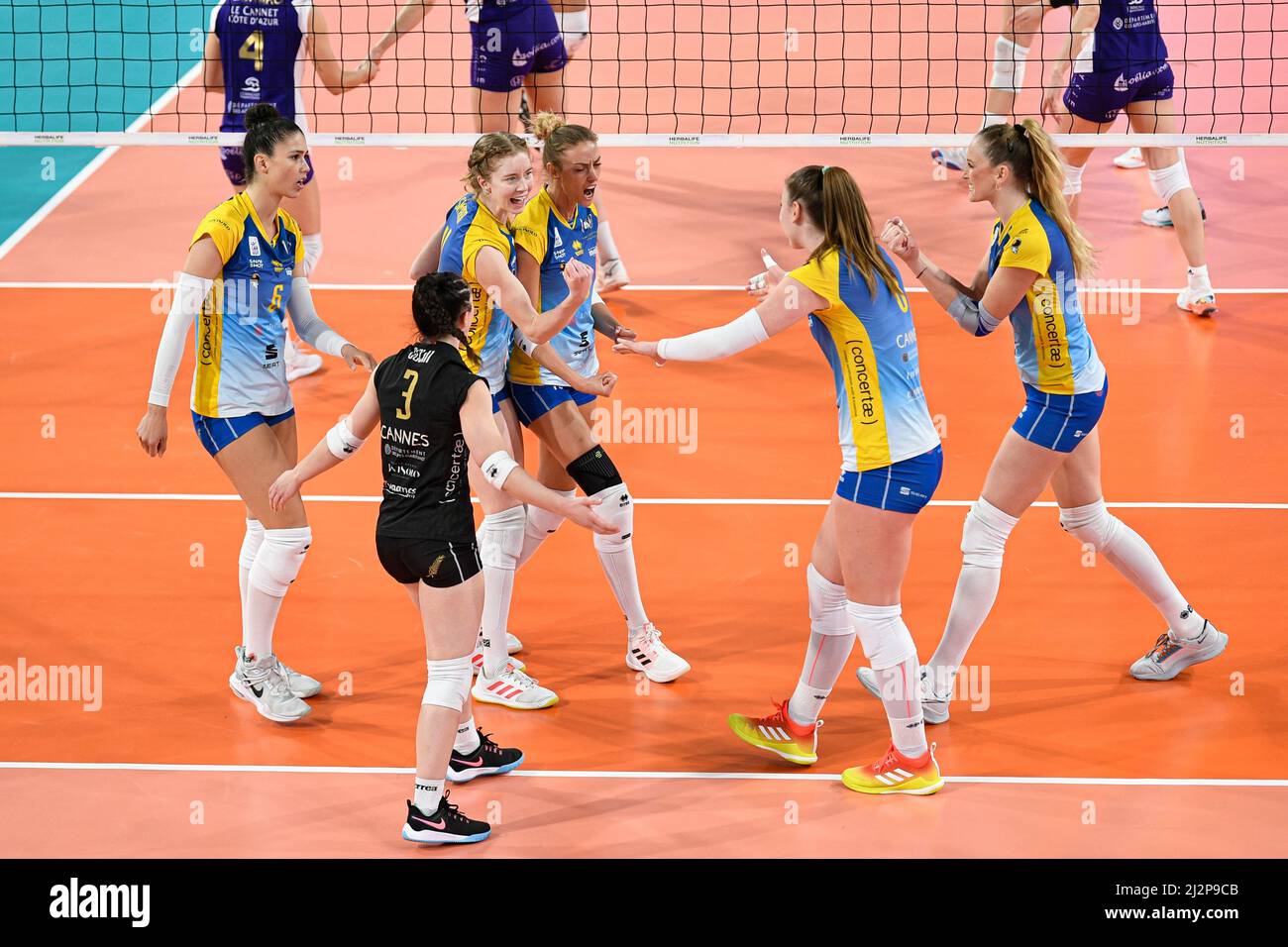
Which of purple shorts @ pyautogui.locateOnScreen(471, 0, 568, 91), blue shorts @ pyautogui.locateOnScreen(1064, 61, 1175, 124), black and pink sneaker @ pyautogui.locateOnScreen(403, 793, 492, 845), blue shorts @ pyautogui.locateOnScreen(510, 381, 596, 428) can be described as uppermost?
purple shorts @ pyautogui.locateOnScreen(471, 0, 568, 91)

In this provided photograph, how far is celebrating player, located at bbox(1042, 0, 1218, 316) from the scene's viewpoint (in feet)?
32.5

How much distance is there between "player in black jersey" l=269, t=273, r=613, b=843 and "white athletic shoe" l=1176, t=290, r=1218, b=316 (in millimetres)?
6630

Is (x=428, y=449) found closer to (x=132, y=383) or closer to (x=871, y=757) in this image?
(x=871, y=757)

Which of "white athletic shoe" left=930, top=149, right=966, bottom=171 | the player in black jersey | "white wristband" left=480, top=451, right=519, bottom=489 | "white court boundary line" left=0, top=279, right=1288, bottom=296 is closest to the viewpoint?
"white wristband" left=480, top=451, right=519, bottom=489

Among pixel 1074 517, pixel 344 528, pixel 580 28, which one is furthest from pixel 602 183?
pixel 1074 517

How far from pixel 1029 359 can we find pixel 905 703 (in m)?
1.51

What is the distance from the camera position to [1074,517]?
6277mm

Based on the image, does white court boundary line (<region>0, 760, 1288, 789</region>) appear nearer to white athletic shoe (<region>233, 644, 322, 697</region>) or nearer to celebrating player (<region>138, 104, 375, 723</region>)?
celebrating player (<region>138, 104, 375, 723</region>)

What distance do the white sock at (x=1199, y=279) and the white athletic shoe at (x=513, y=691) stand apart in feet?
20.0

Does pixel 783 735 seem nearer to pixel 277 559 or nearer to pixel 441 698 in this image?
pixel 441 698

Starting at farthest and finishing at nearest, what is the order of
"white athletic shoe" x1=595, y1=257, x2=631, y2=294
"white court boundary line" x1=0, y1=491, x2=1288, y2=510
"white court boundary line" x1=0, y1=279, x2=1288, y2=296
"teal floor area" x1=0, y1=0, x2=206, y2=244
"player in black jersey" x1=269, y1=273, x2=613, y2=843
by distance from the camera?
"teal floor area" x1=0, y1=0, x2=206, y2=244 < "white court boundary line" x1=0, y1=279, x2=1288, y2=296 < "white athletic shoe" x1=595, y1=257, x2=631, y2=294 < "white court boundary line" x1=0, y1=491, x2=1288, y2=510 < "player in black jersey" x1=269, y1=273, x2=613, y2=843

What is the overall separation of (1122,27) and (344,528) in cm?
612

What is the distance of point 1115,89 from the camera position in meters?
9.91

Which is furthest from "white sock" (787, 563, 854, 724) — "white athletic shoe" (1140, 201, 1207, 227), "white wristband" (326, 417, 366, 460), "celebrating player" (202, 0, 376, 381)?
"white athletic shoe" (1140, 201, 1207, 227)
